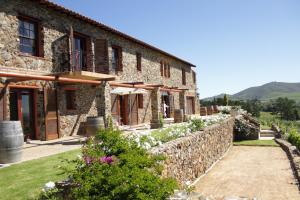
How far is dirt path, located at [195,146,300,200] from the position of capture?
8.02m

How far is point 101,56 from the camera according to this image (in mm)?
15688

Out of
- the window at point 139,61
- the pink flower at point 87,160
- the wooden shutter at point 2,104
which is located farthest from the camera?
the window at point 139,61

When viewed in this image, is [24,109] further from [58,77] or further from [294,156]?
[294,156]

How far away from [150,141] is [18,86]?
6398 millimetres

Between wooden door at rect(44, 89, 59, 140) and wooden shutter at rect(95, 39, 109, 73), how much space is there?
11.9 feet

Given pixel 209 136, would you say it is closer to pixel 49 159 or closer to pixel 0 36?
pixel 49 159

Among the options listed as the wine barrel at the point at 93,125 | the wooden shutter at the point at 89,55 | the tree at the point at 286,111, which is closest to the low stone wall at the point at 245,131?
the wooden shutter at the point at 89,55

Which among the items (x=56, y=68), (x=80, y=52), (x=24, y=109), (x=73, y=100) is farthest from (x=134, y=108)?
(x=24, y=109)

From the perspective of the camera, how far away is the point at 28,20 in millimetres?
11820

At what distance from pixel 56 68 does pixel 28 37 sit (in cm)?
179

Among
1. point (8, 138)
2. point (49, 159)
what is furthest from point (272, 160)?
point (8, 138)

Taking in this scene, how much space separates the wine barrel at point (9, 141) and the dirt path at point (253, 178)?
200 inches

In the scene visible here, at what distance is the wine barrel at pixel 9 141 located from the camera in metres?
7.11

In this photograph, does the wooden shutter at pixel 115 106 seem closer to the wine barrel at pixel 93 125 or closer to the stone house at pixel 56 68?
the stone house at pixel 56 68
